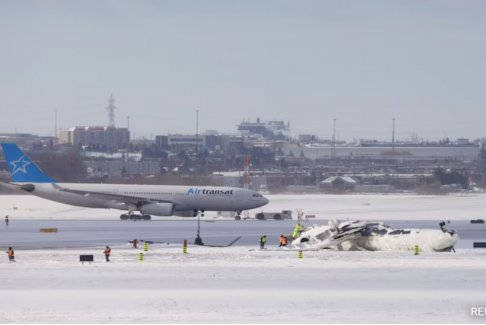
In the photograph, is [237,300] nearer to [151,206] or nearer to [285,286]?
[285,286]

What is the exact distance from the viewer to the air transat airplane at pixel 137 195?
94.9 meters

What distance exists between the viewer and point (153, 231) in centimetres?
7581

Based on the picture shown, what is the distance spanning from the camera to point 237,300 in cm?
3947

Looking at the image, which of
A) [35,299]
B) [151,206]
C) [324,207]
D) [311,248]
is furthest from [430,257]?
[324,207]

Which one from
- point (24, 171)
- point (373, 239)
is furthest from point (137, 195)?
point (373, 239)

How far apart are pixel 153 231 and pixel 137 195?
19.3 metres

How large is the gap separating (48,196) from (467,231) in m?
39.8

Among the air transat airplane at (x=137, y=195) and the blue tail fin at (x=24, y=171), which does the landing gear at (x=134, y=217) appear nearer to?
the air transat airplane at (x=137, y=195)

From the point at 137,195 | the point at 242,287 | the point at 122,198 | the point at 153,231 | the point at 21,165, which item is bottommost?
the point at 242,287

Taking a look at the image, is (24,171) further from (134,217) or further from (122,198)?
(134,217)

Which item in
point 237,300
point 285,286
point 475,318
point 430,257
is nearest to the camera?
point 475,318

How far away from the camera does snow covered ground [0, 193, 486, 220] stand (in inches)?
3910

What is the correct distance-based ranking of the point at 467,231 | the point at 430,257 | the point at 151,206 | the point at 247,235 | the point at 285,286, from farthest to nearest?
the point at 151,206 < the point at 467,231 < the point at 247,235 < the point at 430,257 < the point at 285,286

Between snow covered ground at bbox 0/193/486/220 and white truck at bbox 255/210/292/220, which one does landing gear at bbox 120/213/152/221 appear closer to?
snow covered ground at bbox 0/193/486/220
